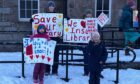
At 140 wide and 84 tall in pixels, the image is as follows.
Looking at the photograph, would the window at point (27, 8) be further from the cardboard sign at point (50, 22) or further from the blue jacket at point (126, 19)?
the cardboard sign at point (50, 22)

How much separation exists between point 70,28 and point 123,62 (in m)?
1.70

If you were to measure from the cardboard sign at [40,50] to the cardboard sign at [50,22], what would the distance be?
60 cm

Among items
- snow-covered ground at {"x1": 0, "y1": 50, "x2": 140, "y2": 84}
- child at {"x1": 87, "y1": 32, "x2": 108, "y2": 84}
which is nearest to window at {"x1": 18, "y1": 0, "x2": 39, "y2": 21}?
snow-covered ground at {"x1": 0, "y1": 50, "x2": 140, "y2": 84}

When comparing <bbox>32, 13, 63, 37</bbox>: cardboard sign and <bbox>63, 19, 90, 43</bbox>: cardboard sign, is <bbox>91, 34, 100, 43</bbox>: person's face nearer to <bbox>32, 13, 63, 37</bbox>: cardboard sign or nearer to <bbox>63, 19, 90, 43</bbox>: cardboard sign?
<bbox>32, 13, 63, 37</bbox>: cardboard sign

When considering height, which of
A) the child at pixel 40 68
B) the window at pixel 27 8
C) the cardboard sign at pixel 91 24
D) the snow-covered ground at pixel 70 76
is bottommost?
the snow-covered ground at pixel 70 76

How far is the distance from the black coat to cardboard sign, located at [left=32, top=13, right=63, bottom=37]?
162cm

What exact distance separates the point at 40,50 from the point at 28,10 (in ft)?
21.7

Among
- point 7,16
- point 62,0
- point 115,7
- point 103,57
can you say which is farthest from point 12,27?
point 103,57

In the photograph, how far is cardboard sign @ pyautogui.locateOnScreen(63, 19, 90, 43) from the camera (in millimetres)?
11562

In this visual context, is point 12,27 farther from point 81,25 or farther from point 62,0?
point 81,25

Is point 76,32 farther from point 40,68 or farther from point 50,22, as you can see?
point 40,68

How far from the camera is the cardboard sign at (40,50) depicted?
10469 millimetres

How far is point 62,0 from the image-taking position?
661 inches

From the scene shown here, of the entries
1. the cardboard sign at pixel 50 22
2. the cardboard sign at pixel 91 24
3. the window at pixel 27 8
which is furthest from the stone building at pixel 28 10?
the cardboard sign at pixel 50 22
